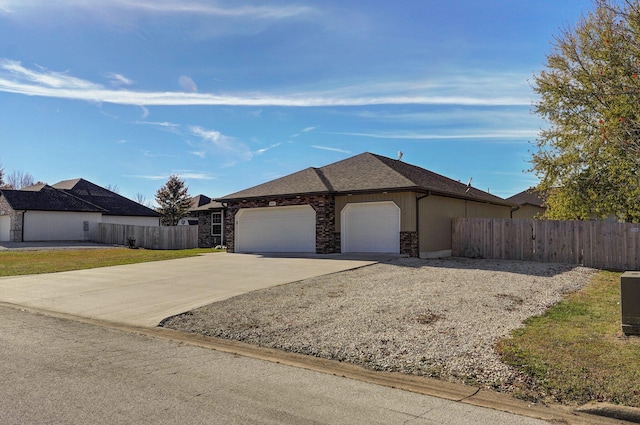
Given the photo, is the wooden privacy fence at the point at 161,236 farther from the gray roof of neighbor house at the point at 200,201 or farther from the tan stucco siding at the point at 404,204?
the tan stucco siding at the point at 404,204

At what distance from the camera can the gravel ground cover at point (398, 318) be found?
594 cm

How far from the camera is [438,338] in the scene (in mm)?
6746

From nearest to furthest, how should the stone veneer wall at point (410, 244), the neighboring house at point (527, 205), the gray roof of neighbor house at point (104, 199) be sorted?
the stone veneer wall at point (410, 244) → the neighboring house at point (527, 205) → the gray roof of neighbor house at point (104, 199)

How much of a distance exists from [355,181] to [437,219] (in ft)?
12.9

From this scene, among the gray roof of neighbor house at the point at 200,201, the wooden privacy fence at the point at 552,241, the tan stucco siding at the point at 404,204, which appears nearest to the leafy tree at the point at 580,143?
the wooden privacy fence at the point at 552,241

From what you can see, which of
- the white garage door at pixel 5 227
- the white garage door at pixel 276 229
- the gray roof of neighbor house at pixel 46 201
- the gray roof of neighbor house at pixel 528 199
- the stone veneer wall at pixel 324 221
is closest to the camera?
the stone veneer wall at pixel 324 221

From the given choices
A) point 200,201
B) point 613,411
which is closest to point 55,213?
point 200,201

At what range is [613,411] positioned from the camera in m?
4.23

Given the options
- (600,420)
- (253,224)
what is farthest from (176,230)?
(600,420)

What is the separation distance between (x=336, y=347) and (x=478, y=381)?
214 cm

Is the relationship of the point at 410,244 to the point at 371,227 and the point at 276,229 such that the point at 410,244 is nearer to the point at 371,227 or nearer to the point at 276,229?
→ the point at 371,227

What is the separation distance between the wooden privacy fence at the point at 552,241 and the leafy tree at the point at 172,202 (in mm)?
36180

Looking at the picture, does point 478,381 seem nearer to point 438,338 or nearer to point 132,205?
point 438,338

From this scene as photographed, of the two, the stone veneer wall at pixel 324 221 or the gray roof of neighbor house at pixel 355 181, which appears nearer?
the gray roof of neighbor house at pixel 355 181
